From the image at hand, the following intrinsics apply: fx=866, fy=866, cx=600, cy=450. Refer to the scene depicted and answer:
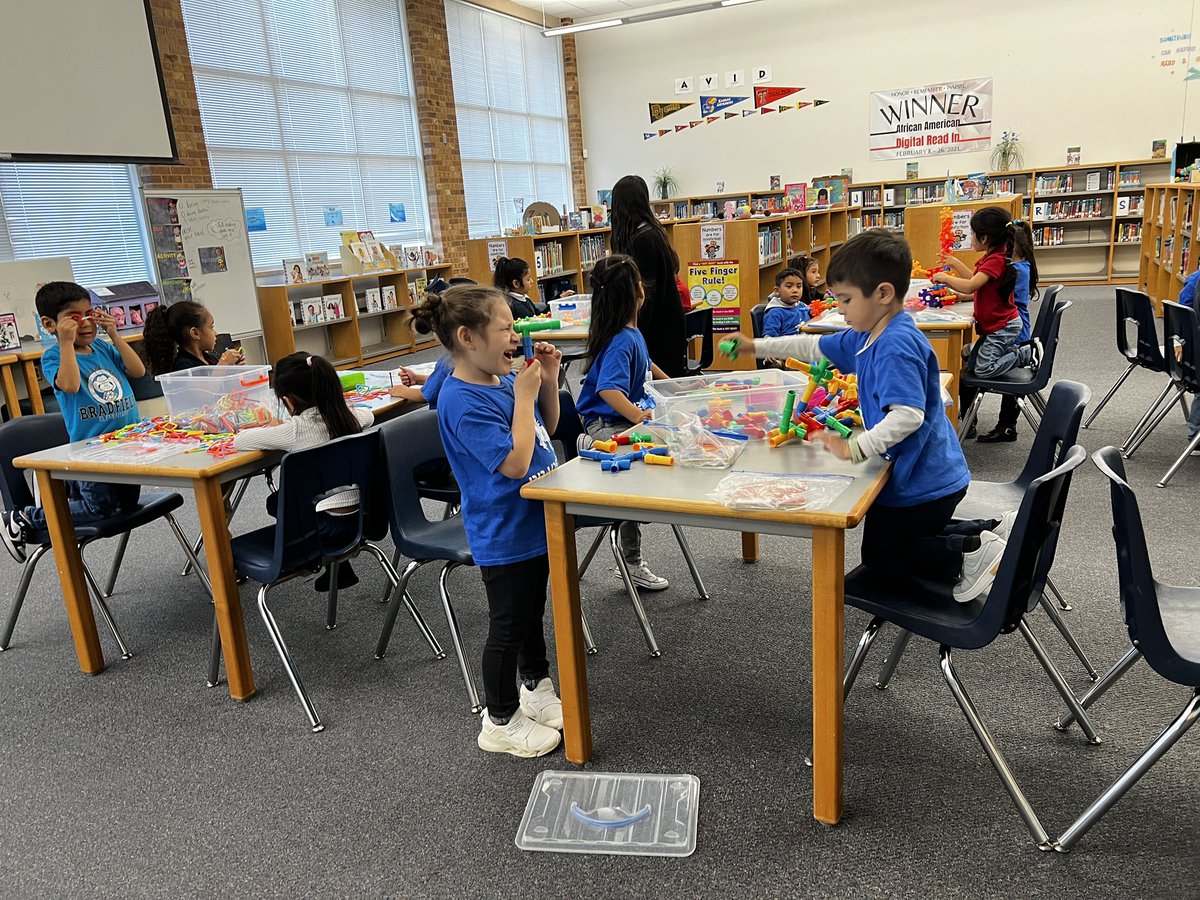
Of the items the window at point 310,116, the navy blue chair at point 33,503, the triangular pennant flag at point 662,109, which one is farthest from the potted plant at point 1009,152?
the navy blue chair at point 33,503

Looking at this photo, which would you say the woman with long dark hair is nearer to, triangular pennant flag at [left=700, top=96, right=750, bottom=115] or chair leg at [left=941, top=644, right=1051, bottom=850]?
chair leg at [left=941, top=644, right=1051, bottom=850]

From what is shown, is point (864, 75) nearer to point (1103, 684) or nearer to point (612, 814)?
point (1103, 684)

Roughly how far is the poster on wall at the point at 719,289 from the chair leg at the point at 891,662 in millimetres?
4652

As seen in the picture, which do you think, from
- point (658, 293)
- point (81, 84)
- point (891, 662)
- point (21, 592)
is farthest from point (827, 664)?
point (81, 84)

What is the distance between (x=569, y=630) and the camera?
2.04 metres

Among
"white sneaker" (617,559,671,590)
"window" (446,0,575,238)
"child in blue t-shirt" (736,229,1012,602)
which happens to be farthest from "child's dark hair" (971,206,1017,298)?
"window" (446,0,575,238)

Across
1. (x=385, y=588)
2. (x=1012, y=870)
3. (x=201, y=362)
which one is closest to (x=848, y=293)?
(x=1012, y=870)

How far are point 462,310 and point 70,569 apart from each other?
1.64m

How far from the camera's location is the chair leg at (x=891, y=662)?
2152mm

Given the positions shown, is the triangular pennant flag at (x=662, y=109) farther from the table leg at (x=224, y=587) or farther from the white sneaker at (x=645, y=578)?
the table leg at (x=224, y=587)

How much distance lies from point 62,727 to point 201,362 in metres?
1.60

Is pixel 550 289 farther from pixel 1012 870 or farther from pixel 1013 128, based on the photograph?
pixel 1012 870

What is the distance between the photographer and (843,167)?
11789 mm

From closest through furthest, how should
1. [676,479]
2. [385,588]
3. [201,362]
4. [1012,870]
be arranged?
[1012,870] → [676,479] → [385,588] → [201,362]
